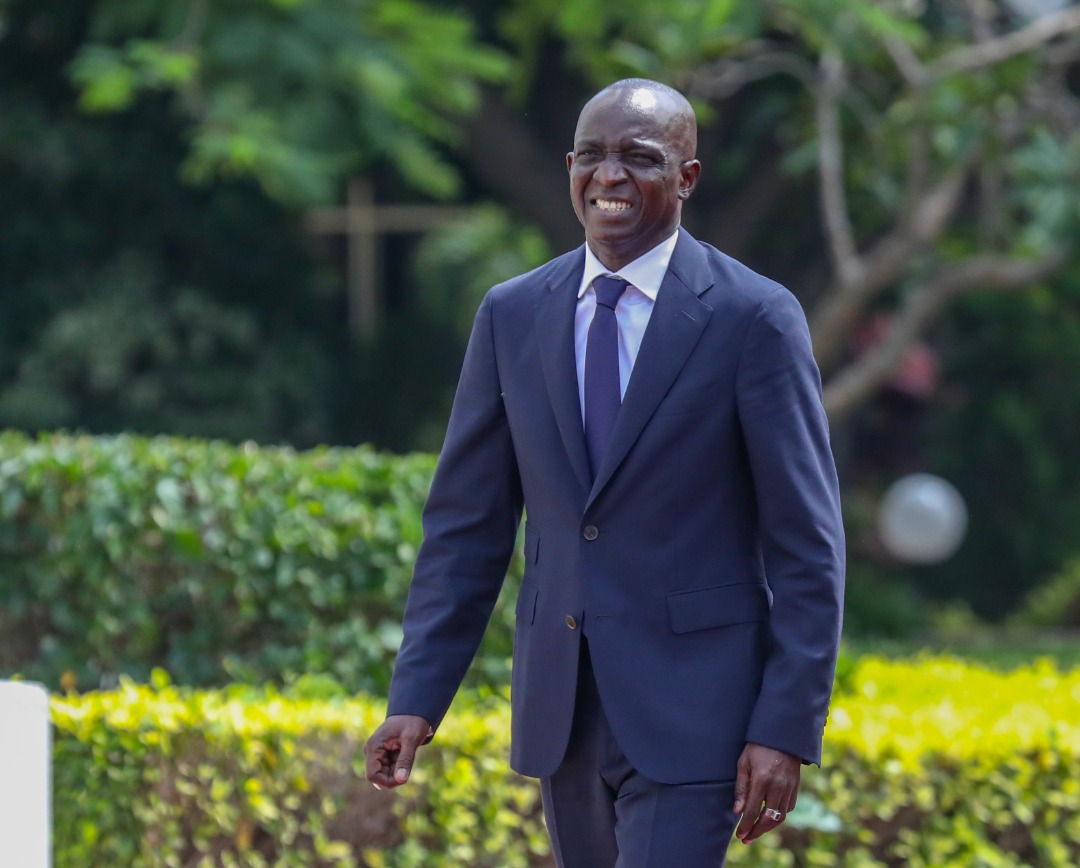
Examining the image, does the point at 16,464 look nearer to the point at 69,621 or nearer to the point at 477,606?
the point at 69,621

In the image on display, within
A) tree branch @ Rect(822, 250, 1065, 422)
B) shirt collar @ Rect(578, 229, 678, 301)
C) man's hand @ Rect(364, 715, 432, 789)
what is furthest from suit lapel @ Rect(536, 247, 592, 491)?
tree branch @ Rect(822, 250, 1065, 422)

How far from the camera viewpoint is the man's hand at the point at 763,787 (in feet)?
8.90

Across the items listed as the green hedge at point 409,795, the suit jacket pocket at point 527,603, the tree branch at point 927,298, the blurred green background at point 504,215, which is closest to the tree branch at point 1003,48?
the blurred green background at point 504,215

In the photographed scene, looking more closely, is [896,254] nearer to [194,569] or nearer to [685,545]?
[194,569]

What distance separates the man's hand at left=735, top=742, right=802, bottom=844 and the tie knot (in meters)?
0.78

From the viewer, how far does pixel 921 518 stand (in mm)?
12844

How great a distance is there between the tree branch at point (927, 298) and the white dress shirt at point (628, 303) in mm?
7573

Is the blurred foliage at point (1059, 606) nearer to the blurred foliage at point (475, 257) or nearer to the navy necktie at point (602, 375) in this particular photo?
the blurred foliage at point (475, 257)

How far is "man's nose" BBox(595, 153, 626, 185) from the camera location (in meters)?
2.81

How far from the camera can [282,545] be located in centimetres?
537

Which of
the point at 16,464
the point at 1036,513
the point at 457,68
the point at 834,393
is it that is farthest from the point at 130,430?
the point at 1036,513

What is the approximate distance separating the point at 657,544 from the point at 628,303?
43 centimetres

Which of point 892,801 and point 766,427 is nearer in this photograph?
point 766,427

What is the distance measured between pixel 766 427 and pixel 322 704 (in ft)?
8.27
